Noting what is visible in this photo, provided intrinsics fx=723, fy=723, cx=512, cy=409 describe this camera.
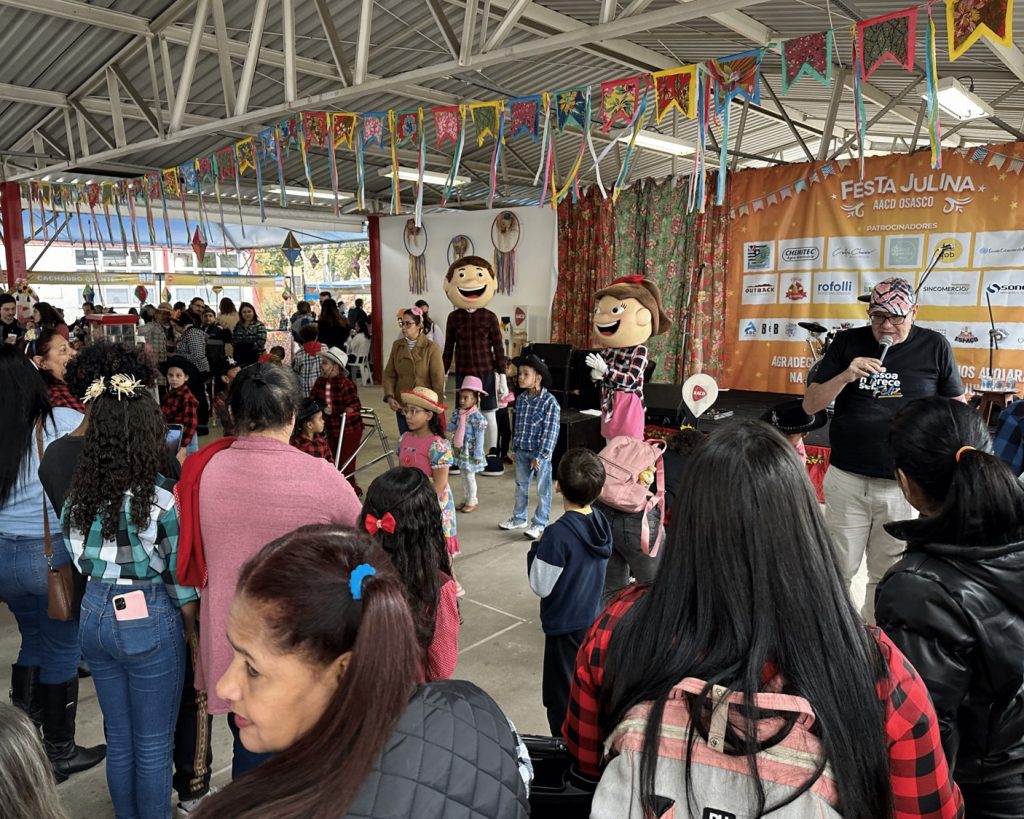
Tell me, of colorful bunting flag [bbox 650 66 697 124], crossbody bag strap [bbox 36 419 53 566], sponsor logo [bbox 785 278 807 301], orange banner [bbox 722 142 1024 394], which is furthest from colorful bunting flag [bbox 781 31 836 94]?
crossbody bag strap [bbox 36 419 53 566]

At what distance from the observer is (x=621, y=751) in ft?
3.01

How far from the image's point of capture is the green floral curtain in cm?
838

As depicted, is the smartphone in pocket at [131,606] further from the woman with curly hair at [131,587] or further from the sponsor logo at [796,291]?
the sponsor logo at [796,291]

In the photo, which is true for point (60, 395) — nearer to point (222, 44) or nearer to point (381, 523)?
point (381, 523)

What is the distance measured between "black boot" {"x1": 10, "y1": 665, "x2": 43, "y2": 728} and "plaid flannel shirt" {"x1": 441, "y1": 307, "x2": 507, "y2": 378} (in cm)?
378

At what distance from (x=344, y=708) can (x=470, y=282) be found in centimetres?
518

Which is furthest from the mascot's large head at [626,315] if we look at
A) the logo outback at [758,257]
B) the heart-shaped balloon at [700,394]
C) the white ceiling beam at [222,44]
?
the white ceiling beam at [222,44]

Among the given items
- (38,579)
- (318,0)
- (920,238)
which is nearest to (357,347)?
(318,0)

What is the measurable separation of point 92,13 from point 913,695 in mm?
8037

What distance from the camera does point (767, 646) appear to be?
0.92m

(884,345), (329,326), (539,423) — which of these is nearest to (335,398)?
(539,423)

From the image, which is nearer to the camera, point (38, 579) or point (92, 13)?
point (38, 579)

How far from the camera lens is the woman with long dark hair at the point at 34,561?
231 cm

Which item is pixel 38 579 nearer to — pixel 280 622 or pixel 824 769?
pixel 280 622
